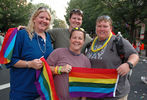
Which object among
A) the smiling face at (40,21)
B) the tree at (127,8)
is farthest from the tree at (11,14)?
the smiling face at (40,21)

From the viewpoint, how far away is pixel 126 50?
2.12m

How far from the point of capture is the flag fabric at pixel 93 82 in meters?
2.15

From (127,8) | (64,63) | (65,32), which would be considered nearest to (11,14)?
(127,8)

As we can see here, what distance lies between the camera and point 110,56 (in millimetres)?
2162

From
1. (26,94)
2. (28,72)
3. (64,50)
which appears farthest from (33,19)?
(26,94)

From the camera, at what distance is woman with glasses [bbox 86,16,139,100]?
2066 mm

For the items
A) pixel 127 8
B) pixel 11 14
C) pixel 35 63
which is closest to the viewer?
pixel 35 63

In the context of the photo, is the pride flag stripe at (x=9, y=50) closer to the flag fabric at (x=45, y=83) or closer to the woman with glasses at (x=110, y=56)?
the flag fabric at (x=45, y=83)

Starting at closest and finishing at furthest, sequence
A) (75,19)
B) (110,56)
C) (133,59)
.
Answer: (133,59) → (110,56) → (75,19)

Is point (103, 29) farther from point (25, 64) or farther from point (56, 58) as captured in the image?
point (25, 64)

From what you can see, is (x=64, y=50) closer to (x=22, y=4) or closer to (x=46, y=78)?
(x=46, y=78)

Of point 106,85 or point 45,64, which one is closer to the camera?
point 45,64

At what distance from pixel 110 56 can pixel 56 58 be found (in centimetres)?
87

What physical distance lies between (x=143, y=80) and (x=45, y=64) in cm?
543
